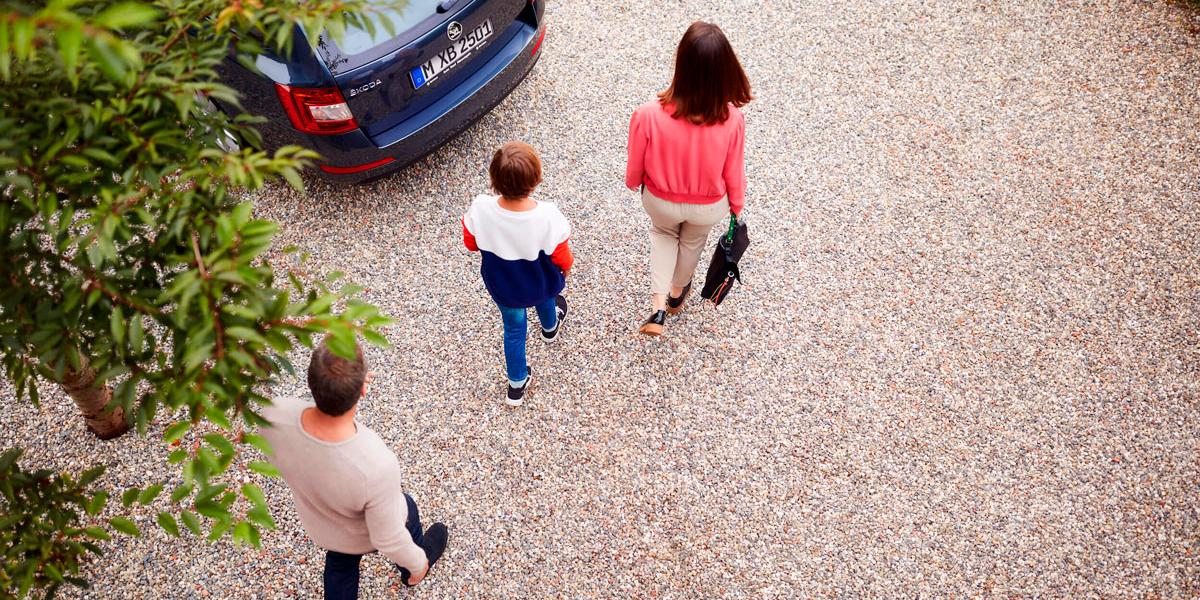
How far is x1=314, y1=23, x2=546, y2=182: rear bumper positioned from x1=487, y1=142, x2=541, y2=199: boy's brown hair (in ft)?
5.07

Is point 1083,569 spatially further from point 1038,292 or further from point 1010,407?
point 1038,292

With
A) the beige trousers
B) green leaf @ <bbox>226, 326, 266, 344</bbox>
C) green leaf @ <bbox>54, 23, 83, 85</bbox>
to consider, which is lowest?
the beige trousers

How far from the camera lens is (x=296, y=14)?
6.07 ft

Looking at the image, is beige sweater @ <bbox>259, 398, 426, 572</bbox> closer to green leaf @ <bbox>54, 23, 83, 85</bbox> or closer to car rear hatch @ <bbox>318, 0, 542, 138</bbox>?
green leaf @ <bbox>54, 23, 83, 85</bbox>

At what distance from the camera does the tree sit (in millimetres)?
1591

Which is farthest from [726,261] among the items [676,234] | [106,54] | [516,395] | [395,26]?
[106,54]

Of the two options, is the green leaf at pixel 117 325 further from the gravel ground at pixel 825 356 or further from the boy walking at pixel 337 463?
the gravel ground at pixel 825 356

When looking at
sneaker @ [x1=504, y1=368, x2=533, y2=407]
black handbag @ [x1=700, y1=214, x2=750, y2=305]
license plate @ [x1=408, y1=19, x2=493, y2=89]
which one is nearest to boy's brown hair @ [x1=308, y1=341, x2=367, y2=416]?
sneaker @ [x1=504, y1=368, x2=533, y2=407]

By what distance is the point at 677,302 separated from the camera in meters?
4.25

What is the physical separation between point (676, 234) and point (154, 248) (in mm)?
2606

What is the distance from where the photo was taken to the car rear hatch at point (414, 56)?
391cm

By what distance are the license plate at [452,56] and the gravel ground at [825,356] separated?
852mm

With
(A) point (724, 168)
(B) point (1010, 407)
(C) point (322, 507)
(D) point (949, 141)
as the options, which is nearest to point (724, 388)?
(A) point (724, 168)

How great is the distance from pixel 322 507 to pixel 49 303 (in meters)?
1.11
